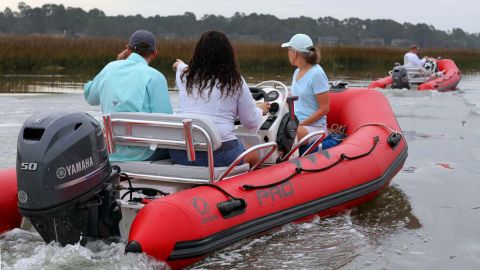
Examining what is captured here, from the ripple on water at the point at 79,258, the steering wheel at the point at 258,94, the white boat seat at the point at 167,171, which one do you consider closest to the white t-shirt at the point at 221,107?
the white boat seat at the point at 167,171

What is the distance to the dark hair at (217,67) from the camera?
182 inches

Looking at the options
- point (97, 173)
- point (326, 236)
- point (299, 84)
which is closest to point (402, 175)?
point (299, 84)

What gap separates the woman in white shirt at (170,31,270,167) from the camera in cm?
463

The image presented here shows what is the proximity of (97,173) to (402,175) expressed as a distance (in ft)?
13.9

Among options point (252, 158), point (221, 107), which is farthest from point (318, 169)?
point (221, 107)

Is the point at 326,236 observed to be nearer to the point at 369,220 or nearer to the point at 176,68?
the point at 369,220

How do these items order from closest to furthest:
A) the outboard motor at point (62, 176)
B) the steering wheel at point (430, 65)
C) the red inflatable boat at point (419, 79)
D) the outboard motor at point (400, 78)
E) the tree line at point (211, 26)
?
the outboard motor at point (62, 176)
the outboard motor at point (400, 78)
the red inflatable boat at point (419, 79)
the steering wheel at point (430, 65)
the tree line at point (211, 26)

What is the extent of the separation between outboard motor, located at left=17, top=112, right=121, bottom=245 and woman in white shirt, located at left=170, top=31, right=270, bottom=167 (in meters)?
0.88

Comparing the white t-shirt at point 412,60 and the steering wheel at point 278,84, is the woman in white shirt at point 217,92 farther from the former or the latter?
the white t-shirt at point 412,60

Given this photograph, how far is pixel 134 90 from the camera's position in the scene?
4.70m

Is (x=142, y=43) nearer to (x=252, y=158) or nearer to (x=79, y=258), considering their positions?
(x=252, y=158)

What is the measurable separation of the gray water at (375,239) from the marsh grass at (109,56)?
13567 mm

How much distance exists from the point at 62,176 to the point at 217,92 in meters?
1.33

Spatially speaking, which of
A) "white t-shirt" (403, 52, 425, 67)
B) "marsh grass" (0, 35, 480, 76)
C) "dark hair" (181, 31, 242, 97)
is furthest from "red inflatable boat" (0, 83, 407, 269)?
"marsh grass" (0, 35, 480, 76)
